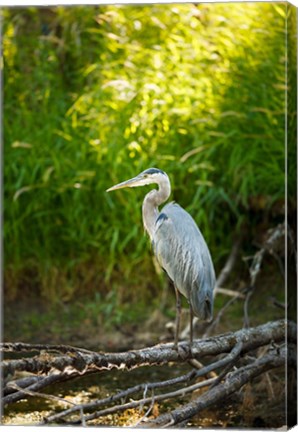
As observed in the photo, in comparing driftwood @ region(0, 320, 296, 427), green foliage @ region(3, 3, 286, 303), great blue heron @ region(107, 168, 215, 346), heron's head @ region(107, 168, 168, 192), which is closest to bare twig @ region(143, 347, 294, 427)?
driftwood @ region(0, 320, 296, 427)

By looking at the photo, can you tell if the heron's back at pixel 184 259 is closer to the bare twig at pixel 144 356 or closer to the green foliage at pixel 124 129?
the bare twig at pixel 144 356

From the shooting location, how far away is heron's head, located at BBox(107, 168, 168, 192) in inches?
156

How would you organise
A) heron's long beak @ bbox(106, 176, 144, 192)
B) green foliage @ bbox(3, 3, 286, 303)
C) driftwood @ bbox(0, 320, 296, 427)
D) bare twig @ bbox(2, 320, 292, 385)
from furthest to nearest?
1. green foliage @ bbox(3, 3, 286, 303)
2. heron's long beak @ bbox(106, 176, 144, 192)
3. driftwood @ bbox(0, 320, 296, 427)
4. bare twig @ bbox(2, 320, 292, 385)

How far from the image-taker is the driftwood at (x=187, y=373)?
11.6ft

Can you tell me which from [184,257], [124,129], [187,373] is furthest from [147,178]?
[187,373]

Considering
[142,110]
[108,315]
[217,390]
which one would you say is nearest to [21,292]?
[108,315]

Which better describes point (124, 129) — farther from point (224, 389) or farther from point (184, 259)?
point (224, 389)

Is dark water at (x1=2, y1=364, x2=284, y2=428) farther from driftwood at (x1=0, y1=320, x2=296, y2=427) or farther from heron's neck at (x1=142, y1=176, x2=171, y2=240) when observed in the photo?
heron's neck at (x1=142, y1=176, x2=171, y2=240)

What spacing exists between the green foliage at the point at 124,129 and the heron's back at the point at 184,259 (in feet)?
1.58

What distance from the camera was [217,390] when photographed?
3.72 metres

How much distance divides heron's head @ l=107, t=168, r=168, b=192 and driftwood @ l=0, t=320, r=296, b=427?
614mm

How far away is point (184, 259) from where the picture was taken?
3.73 m

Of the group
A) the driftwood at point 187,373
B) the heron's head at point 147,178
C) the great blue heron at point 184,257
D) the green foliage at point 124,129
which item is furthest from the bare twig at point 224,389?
the heron's head at point 147,178

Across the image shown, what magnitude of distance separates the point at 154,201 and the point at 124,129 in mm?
731
